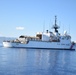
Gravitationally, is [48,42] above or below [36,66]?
above

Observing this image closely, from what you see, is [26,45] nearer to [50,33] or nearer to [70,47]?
[50,33]

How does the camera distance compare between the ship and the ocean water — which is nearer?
the ocean water

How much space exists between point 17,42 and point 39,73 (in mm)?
66640

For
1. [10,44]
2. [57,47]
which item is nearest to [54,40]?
[57,47]

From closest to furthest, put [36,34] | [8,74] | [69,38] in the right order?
[8,74], [69,38], [36,34]

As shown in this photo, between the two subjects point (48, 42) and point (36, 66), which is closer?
point (36, 66)

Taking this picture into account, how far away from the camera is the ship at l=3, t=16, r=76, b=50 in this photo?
90.1 m

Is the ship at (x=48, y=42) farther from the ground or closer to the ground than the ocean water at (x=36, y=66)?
farther from the ground

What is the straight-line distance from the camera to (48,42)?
90.6 metres

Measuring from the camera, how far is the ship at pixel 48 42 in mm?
90125

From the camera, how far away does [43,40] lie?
91938mm

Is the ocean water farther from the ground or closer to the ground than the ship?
closer to the ground

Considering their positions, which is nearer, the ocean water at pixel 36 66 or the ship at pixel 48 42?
the ocean water at pixel 36 66

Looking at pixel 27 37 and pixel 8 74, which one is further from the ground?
pixel 27 37
